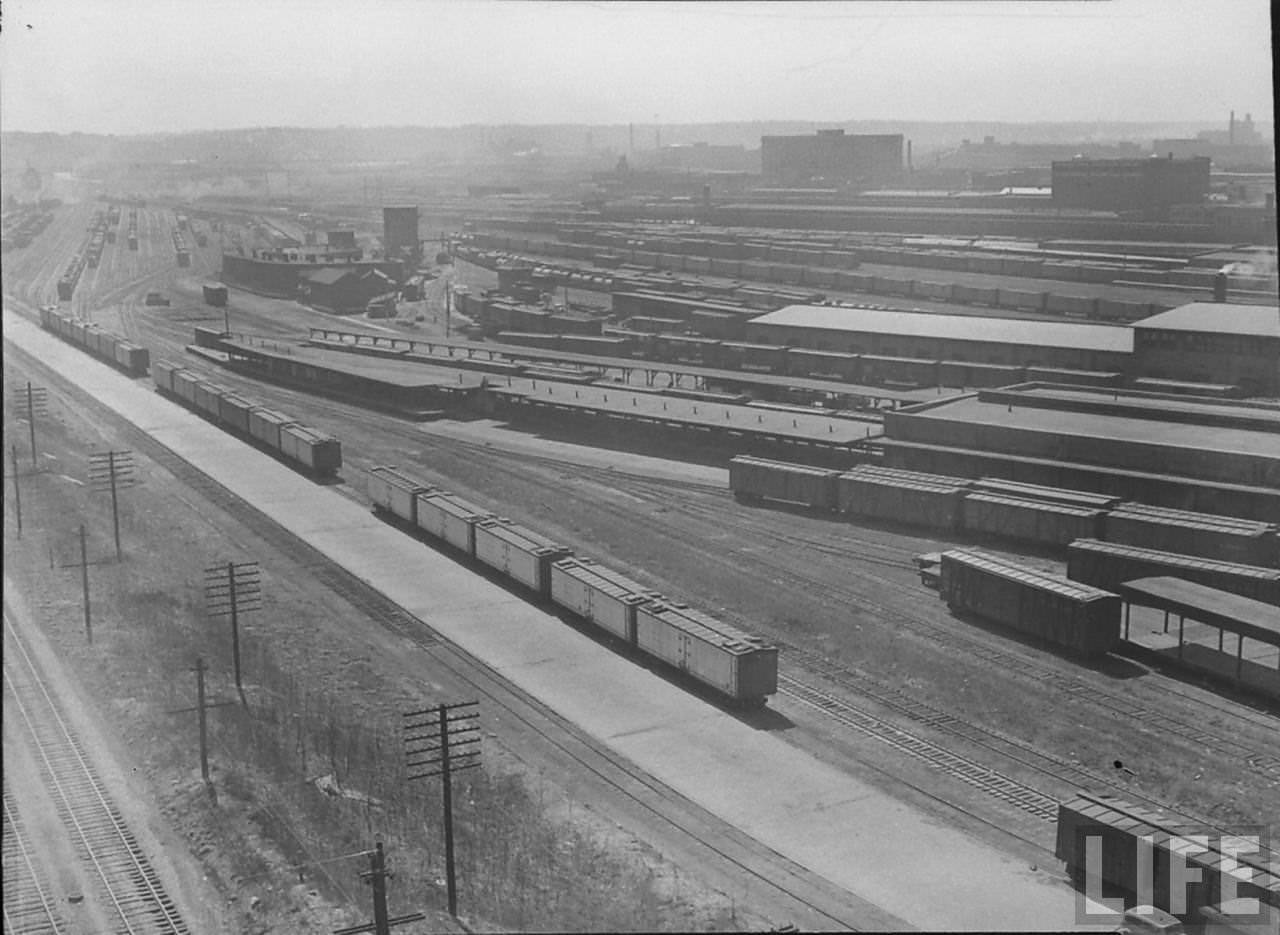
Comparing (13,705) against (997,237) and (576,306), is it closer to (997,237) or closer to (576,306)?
(576,306)

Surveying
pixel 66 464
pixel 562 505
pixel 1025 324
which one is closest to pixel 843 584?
pixel 562 505

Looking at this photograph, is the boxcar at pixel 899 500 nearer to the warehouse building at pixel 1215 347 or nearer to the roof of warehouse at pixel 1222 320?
the warehouse building at pixel 1215 347

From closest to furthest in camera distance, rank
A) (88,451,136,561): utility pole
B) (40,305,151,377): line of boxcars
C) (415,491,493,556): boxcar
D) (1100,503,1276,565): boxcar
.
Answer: (1100,503,1276,565): boxcar → (415,491,493,556): boxcar → (88,451,136,561): utility pole → (40,305,151,377): line of boxcars

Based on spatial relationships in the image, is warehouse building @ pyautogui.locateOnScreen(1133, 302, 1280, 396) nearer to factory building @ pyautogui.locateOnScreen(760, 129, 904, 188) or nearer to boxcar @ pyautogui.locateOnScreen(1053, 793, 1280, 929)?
boxcar @ pyautogui.locateOnScreen(1053, 793, 1280, 929)

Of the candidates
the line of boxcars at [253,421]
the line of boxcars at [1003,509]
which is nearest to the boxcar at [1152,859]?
the line of boxcars at [1003,509]

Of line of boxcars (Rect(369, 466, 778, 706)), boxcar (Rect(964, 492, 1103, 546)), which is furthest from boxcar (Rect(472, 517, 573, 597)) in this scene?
boxcar (Rect(964, 492, 1103, 546))
